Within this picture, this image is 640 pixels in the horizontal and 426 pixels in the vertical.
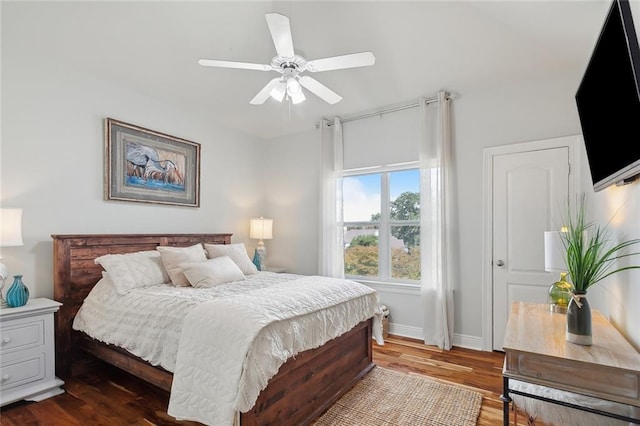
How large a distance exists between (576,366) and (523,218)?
7.21 ft

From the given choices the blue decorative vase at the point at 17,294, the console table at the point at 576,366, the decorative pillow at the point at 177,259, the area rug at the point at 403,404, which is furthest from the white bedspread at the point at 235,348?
the blue decorative vase at the point at 17,294

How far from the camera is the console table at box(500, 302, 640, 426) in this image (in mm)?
1291

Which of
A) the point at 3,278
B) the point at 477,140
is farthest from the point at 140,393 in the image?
the point at 477,140

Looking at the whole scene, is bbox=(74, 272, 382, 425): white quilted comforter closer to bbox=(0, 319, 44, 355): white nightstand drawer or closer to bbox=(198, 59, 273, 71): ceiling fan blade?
bbox=(0, 319, 44, 355): white nightstand drawer

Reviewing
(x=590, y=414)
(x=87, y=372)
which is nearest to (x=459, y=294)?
(x=590, y=414)

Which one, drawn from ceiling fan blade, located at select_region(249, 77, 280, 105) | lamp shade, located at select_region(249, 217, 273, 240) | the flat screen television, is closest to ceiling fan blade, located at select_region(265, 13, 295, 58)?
ceiling fan blade, located at select_region(249, 77, 280, 105)

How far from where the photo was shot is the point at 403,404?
7.75ft

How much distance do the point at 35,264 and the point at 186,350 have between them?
6.24 feet

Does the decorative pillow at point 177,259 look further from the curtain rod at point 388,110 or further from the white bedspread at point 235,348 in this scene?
the curtain rod at point 388,110

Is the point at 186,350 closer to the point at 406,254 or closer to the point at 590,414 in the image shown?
the point at 590,414

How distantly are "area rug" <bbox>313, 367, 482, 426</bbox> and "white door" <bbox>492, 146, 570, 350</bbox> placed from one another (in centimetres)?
120

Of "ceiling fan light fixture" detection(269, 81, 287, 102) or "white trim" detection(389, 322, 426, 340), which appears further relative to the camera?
"white trim" detection(389, 322, 426, 340)

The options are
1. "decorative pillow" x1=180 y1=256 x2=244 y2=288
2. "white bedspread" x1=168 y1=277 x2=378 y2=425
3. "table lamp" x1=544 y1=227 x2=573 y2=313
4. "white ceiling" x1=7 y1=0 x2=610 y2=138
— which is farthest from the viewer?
"decorative pillow" x1=180 y1=256 x2=244 y2=288

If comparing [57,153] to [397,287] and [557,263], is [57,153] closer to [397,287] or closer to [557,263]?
[397,287]
